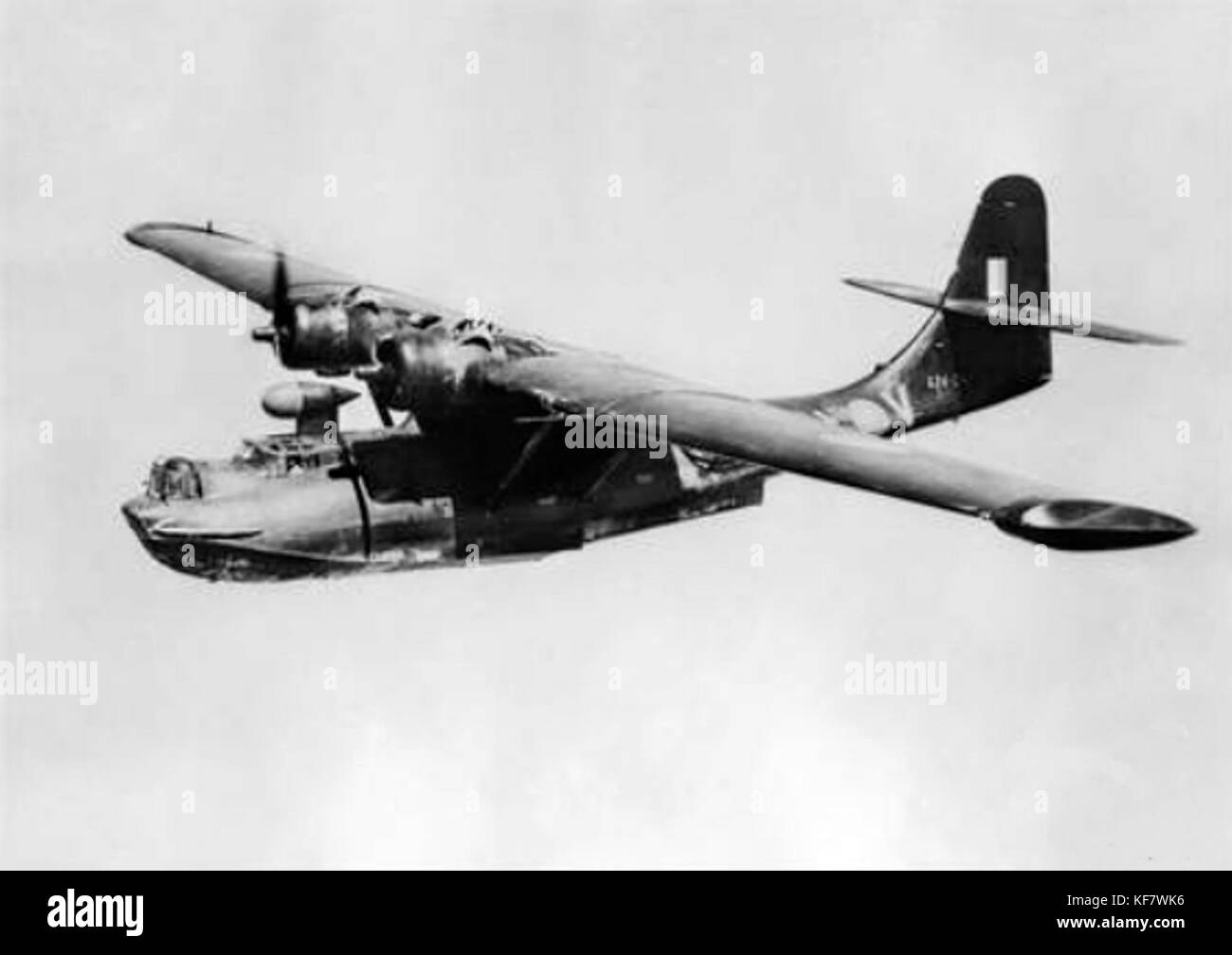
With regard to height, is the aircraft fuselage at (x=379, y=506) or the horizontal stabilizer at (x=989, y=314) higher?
the horizontal stabilizer at (x=989, y=314)

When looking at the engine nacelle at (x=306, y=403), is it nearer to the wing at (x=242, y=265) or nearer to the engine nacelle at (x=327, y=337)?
the engine nacelle at (x=327, y=337)

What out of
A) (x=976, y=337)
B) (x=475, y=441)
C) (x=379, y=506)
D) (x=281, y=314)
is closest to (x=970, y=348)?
(x=976, y=337)

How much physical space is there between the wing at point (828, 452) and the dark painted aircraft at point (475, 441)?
Answer: 0.12 ft

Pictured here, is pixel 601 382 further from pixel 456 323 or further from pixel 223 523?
pixel 223 523

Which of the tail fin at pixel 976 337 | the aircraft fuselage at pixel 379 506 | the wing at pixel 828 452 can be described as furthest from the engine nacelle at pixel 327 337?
the tail fin at pixel 976 337

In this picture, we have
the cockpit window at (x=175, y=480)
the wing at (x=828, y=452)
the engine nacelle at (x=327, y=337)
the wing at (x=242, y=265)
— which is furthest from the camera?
the wing at (x=242, y=265)

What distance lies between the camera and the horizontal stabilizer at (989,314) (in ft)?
66.4

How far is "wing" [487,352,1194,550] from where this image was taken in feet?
46.7

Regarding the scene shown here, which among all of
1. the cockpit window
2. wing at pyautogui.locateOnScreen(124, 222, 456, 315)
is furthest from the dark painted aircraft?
wing at pyautogui.locateOnScreen(124, 222, 456, 315)

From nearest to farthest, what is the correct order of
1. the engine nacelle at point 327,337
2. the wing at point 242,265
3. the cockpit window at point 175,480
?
1. the cockpit window at point 175,480
2. the engine nacelle at point 327,337
3. the wing at point 242,265

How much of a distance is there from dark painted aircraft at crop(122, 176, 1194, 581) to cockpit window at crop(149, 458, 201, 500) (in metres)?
0.02

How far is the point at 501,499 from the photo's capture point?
20.0 meters

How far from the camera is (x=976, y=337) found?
22266 mm

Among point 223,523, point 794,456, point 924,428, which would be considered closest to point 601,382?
point 794,456
